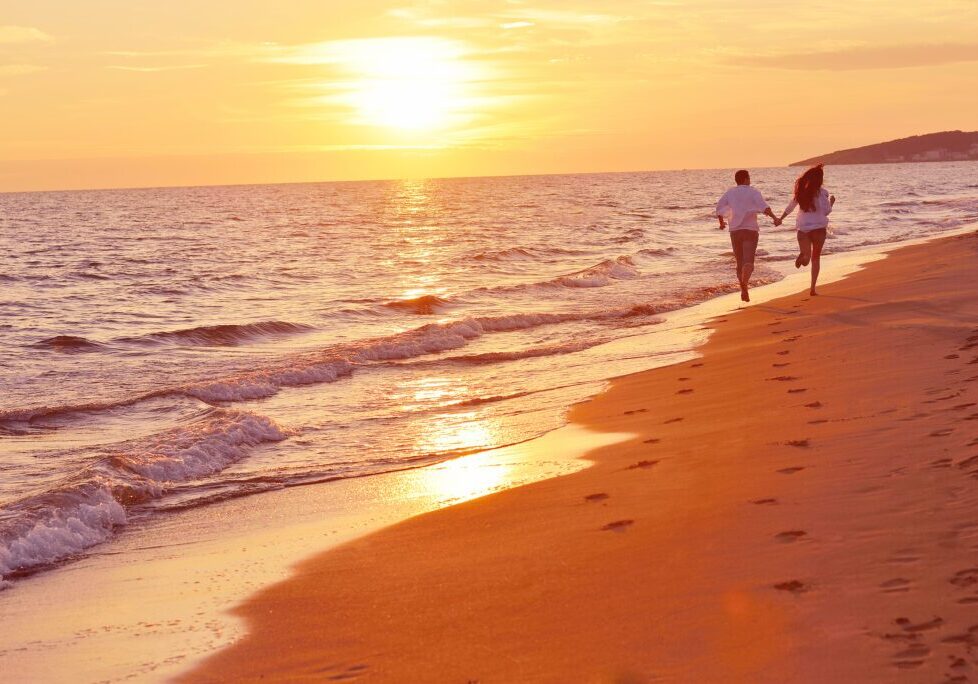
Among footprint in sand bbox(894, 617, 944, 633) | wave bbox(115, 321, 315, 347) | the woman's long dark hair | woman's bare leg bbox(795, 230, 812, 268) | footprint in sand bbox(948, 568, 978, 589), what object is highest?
the woman's long dark hair

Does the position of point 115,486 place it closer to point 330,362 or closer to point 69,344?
point 330,362

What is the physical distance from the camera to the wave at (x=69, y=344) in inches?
727

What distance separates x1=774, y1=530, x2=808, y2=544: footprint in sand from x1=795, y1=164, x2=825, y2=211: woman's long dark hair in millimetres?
10207

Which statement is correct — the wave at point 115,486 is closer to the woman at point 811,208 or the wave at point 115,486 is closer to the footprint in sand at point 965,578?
the footprint in sand at point 965,578

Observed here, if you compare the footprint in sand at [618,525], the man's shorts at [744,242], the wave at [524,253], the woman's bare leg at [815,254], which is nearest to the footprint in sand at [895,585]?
the footprint in sand at [618,525]

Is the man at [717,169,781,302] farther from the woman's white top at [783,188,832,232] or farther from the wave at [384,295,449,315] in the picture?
the wave at [384,295,449,315]

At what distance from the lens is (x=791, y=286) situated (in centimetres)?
2041

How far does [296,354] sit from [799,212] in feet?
27.0

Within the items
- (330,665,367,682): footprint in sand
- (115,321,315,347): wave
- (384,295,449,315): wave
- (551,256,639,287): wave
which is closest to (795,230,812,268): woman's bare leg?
(384,295,449,315): wave

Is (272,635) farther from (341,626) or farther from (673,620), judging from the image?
(673,620)

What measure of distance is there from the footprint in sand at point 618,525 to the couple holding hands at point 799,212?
932 centimetres

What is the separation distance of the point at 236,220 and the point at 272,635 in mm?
71600

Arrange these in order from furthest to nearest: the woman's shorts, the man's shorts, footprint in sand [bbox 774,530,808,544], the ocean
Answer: the man's shorts → the woman's shorts → the ocean → footprint in sand [bbox 774,530,808,544]

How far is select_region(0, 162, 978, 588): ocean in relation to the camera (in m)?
8.98
